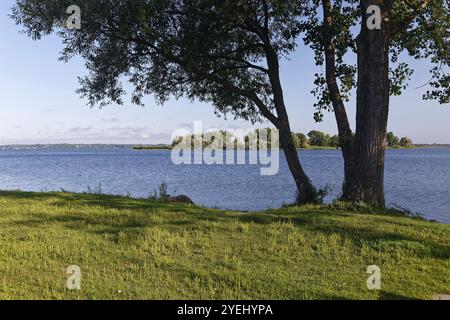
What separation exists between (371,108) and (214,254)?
8.82m

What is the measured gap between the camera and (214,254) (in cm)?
930

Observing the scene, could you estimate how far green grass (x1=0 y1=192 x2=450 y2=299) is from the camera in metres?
7.43

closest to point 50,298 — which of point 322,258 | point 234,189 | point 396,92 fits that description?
point 322,258

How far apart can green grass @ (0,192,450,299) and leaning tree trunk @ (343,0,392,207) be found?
2111 mm

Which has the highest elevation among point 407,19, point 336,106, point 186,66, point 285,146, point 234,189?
point 407,19

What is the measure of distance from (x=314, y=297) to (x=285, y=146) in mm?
11859

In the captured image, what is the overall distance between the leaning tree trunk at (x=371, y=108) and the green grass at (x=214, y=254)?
211cm

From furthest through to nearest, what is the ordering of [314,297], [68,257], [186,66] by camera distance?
[186,66]
[68,257]
[314,297]

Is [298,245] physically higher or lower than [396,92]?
lower

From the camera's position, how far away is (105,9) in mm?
16031

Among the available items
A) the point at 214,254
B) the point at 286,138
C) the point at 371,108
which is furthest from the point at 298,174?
the point at 214,254

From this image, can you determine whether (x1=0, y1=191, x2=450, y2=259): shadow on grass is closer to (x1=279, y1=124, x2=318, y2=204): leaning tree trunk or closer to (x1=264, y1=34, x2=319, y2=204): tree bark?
(x1=279, y1=124, x2=318, y2=204): leaning tree trunk

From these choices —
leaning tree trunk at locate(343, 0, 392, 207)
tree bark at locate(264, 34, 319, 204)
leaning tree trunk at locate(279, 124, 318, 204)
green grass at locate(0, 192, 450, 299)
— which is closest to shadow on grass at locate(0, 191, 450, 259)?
green grass at locate(0, 192, 450, 299)
